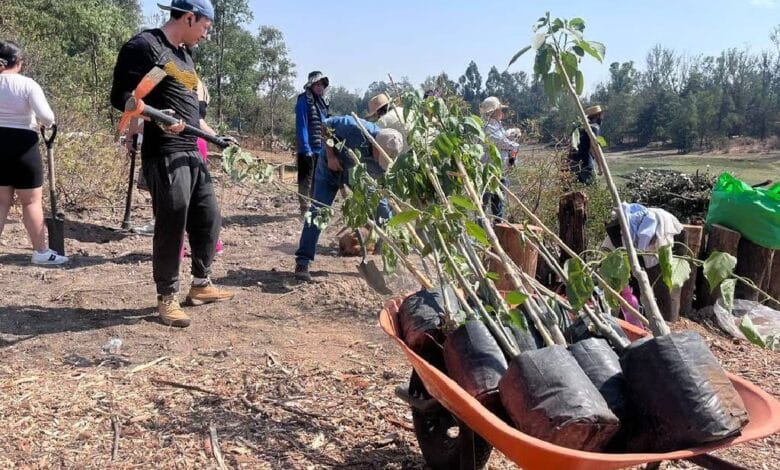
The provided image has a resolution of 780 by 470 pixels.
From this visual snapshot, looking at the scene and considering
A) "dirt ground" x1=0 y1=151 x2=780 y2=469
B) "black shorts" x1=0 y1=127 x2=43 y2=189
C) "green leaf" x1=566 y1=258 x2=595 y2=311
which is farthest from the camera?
"black shorts" x1=0 y1=127 x2=43 y2=189

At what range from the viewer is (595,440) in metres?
1.53

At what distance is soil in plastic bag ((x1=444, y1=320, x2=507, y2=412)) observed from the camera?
179 centimetres

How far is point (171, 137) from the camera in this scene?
3699 mm

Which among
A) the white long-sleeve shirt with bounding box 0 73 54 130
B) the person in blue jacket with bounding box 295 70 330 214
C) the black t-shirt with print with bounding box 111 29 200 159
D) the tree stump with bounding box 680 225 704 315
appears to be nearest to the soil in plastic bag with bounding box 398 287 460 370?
the black t-shirt with print with bounding box 111 29 200 159

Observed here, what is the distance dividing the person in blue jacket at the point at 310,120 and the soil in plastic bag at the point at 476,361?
564 centimetres

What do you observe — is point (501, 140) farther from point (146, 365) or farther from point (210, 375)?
point (146, 365)

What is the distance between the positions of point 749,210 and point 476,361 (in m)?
3.88

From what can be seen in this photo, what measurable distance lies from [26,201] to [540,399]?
15.5 ft

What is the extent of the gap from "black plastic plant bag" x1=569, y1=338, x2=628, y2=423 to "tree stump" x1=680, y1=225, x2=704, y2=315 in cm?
324

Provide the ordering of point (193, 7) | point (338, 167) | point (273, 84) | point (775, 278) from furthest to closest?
point (273, 84) → point (775, 278) → point (338, 167) → point (193, 7)

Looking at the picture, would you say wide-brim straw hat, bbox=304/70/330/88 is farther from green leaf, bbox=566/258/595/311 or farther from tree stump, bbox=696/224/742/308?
green leaf, bbox=566/258/595/311

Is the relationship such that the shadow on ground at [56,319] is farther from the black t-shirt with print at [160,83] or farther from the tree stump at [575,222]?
the tree stump at [575,222]

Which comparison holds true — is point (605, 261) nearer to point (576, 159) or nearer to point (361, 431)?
point (361, 431)


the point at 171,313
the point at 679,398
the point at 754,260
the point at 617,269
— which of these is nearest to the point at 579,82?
the point at 617,269
